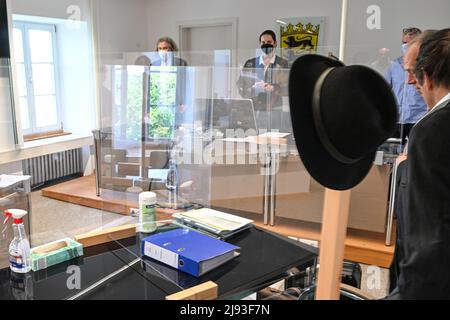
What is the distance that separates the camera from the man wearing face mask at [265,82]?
332 cm

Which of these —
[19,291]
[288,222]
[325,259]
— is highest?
[325,259]

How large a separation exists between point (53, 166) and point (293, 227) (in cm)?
313

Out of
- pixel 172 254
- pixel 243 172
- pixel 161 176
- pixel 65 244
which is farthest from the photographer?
pixel 161 176

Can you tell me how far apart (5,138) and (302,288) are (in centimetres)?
385

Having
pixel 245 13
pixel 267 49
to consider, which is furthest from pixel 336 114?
pixel 245 13

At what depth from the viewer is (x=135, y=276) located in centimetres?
115

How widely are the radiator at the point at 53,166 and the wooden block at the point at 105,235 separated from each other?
3.47 m

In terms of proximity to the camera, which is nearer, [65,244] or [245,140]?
[65,244]

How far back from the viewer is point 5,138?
4.12 meters

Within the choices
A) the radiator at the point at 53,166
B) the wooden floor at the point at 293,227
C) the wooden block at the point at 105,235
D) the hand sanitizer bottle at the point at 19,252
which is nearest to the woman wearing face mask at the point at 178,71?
the wooden floor at the point at 293,227

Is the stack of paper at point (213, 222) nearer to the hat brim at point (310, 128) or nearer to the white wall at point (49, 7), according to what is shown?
the hat brim at point (310, 128)

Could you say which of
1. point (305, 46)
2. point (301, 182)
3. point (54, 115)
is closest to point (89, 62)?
point (54, 115)

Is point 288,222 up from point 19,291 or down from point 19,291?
down

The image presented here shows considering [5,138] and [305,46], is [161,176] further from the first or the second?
[305,46]
